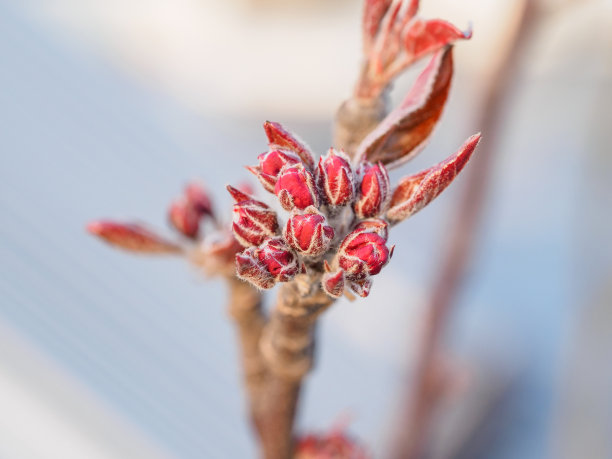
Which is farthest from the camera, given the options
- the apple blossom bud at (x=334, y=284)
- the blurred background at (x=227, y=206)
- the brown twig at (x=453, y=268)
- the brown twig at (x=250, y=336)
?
the blurred background at (x=227, y=206)

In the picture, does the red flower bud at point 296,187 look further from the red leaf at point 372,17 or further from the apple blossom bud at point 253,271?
the red leaf at point 372,17

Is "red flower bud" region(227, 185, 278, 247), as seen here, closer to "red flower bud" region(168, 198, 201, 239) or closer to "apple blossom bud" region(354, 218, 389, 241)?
"apple blossom bud" region(354, 218, 389, 241)

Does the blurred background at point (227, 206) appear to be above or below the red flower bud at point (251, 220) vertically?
above

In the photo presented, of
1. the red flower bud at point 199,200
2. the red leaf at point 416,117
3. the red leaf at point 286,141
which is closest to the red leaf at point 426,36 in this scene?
the red leaf at point 416,117

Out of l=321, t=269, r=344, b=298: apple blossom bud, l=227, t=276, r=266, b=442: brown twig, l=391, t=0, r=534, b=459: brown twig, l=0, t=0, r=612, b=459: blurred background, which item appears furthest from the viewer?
l=0, t=0, r=612, b=459: blurred background

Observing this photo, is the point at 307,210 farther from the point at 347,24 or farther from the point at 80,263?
the point at 347,24

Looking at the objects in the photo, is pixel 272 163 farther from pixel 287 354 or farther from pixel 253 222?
pixel 287 354

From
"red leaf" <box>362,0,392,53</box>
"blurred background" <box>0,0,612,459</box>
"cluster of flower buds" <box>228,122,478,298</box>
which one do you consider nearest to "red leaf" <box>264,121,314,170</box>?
"cluster of flower buds" <box>228,122,478,298</box>
